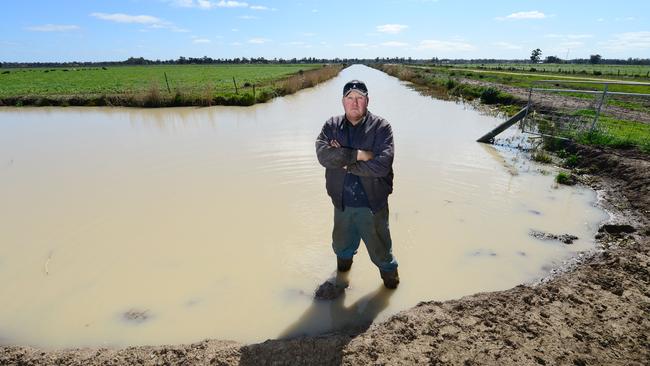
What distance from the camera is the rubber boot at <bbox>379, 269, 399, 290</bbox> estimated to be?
3.60 m

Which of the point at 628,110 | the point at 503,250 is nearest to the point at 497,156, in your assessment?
the point at 503,250

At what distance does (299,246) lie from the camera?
475 centimetres

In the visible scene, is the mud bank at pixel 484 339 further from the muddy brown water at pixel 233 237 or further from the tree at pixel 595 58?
the tree at pixel 595 58

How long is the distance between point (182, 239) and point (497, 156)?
7.79 meters

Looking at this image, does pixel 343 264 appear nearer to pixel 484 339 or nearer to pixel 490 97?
pixel 484 339

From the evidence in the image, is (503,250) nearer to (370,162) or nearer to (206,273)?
(370,162)

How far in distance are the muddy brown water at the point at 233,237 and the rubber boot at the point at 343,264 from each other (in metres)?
0.13

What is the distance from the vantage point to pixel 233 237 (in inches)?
197

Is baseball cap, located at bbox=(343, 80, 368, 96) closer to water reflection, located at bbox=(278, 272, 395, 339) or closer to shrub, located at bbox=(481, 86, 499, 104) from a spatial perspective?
water reflection, located at bbox=(278, 272, 395, 339)

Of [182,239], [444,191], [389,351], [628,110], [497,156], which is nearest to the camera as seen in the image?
[389,351]

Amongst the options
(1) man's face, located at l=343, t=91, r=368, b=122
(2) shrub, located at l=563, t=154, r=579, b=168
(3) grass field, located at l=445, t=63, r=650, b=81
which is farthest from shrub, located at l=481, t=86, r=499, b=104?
(3) grass field, located at l=445, t=63, r=650, b=81

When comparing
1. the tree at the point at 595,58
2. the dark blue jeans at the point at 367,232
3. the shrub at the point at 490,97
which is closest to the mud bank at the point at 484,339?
the dark blue jeans at the point at 367,232

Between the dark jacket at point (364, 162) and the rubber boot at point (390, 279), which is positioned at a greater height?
the dark jacket at point (364, 162)

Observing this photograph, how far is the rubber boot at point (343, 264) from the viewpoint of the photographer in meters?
3.86
